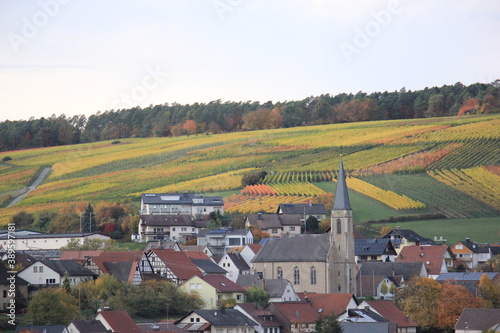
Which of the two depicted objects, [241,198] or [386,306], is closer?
[386,306]

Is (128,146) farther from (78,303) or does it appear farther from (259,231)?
(78,303)

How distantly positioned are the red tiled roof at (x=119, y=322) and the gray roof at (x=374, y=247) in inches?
1493

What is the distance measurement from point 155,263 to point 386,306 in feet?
56.3

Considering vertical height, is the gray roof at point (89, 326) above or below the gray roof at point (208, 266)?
above

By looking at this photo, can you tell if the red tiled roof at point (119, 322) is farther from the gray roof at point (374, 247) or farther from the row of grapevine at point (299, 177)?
the row of grapevine at point (299, 177)

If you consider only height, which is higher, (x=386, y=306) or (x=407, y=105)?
(x=407, y=105)

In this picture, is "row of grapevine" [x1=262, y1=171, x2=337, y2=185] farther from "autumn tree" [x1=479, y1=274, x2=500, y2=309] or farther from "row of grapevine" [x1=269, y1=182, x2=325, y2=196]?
"autumn tree" [x1=479, y1=274, x2=500, y2=309]

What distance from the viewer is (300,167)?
395 feet

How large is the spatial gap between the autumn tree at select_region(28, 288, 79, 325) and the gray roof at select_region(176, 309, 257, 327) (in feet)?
23.9

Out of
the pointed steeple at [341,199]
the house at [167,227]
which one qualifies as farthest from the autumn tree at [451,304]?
the house at [167,227]

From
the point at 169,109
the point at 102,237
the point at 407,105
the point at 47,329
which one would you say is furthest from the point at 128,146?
the point at 47,329

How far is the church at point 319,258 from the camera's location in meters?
77.6

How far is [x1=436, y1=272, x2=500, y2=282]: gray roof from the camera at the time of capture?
76.2 metres

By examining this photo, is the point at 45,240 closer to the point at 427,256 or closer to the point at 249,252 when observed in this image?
the point at 249,252
